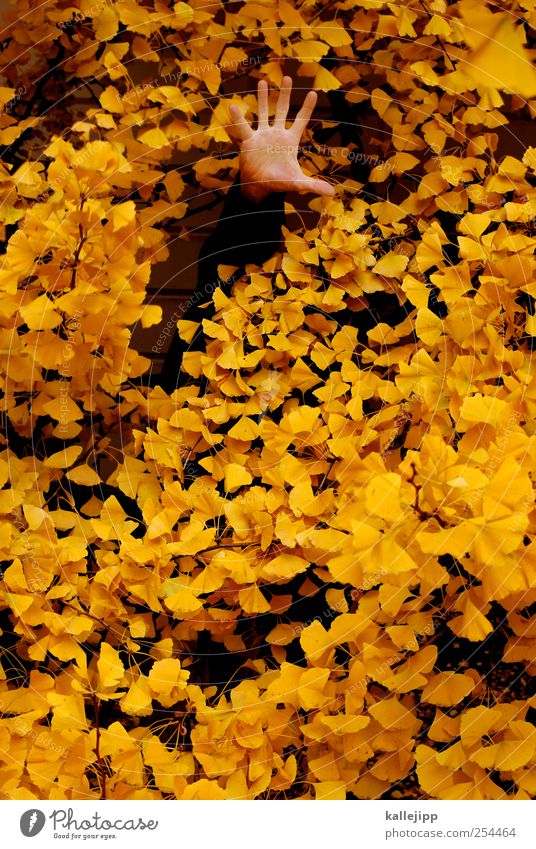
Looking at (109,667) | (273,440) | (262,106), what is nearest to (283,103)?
(262,106)

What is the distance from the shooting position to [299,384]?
61 cm

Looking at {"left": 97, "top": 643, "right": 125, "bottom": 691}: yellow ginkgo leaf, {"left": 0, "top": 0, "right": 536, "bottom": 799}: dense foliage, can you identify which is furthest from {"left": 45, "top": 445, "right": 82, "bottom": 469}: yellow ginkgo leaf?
{"left": 97, "top": 643, "right": 125, "bottom": 691}: yellow ginkgo leaf

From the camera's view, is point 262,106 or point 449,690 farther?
point 262,106

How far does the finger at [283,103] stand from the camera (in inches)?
24.0

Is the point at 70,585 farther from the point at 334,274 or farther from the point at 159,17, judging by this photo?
the point at 159,17

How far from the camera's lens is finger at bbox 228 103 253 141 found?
0.62 meters

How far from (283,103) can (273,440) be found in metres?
0.30

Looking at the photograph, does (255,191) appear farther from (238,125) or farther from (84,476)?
(84,476)

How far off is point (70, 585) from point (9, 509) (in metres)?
0.08

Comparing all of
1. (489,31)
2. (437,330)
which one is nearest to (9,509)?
(437,330)

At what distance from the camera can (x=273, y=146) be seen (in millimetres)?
636

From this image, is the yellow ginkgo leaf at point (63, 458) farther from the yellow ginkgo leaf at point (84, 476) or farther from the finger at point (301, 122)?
the finger at point (301, 122)

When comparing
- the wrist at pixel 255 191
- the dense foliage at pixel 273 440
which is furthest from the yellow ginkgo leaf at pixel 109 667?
the wrist at pixel 255 191

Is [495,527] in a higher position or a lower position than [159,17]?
lower
